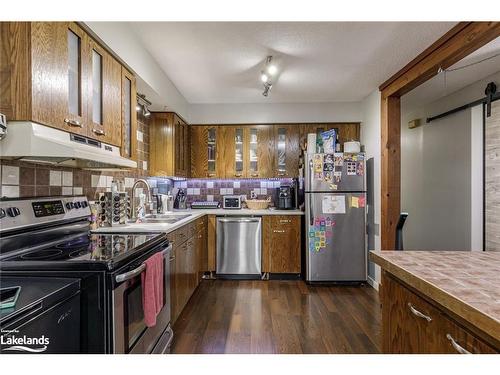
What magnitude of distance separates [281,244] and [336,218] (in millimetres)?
797

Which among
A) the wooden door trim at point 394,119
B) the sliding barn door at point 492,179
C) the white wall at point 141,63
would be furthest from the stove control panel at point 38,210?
the sliding barn door at point 492,179

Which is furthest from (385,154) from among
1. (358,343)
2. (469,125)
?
(358,343)

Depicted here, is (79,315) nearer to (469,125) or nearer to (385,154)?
(385,154)

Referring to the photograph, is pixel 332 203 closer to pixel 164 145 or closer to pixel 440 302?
pixel 164 145

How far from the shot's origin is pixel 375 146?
3.58 m

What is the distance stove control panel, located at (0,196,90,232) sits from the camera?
4.44 ft

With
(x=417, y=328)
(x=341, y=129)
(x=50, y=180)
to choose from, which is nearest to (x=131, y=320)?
(x=50, y=180)

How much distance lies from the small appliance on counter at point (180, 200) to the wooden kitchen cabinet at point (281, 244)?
1.26 metres

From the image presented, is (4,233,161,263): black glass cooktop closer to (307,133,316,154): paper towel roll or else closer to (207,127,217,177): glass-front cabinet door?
(207,127,217,177): glass-front cabinet door

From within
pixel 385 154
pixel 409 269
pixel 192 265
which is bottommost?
pixel 192 265

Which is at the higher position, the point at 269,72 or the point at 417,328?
the point at 269,72

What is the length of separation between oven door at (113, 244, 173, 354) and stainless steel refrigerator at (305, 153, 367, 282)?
2.19 metres
